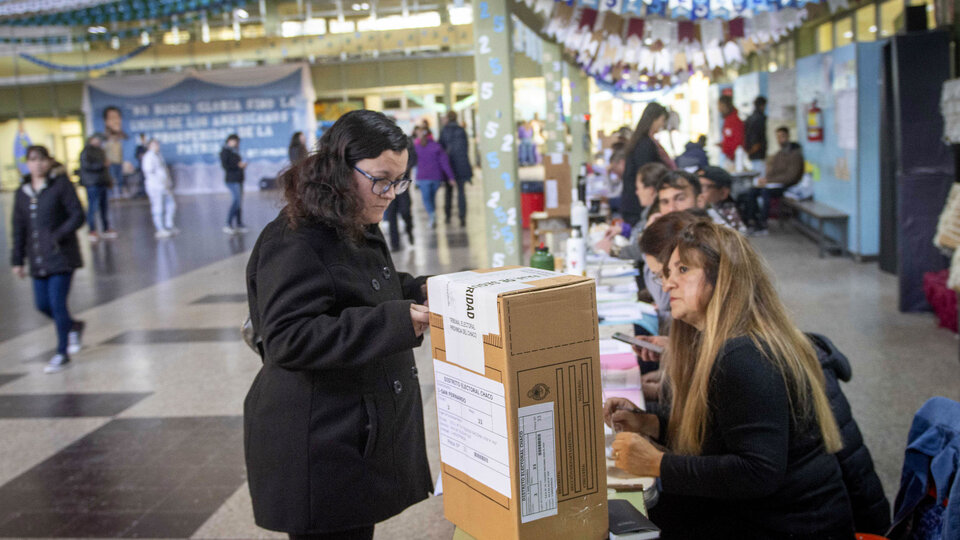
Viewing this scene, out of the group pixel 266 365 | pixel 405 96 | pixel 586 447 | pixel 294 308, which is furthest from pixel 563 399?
pixel 405 96

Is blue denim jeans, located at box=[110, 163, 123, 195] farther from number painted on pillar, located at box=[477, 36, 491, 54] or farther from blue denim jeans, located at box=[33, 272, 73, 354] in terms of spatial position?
number painted on pillar, located at box=[477, 36, 491, 54]

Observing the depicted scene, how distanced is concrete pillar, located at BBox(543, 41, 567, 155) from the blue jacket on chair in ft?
29.1

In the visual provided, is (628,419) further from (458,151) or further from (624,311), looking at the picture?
(458,151)

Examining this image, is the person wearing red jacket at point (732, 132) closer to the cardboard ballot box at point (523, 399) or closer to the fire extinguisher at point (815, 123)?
the fire extinguisher at point (815, 123)

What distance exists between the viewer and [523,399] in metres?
1.50

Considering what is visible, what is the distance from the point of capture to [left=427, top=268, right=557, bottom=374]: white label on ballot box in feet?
4.90

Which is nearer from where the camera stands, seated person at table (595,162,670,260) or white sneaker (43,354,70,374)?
seated person at table (595,162,670,260)

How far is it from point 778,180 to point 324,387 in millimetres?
11644

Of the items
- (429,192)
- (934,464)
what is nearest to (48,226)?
(934,464)

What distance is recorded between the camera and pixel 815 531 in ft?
7.16

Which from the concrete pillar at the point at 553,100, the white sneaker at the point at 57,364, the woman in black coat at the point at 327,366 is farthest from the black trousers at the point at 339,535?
the concrete pillar at the point at 553,100

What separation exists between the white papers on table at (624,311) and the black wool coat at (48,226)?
14.9ft

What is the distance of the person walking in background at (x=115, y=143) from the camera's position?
14350 mm

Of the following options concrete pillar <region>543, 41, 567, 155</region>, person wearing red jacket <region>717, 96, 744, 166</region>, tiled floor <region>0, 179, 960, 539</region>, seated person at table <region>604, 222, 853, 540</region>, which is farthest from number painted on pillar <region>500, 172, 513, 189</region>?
person wearing red jacket <region>717, 96, 744, 166</region>
